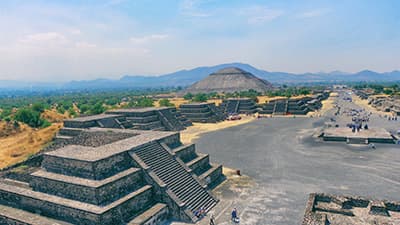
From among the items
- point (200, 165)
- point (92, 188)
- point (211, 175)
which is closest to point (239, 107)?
point (200, 165)

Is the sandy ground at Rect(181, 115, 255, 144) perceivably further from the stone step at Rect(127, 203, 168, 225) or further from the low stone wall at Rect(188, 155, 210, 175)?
the stone step at Rect(127, 203, 168, 225)

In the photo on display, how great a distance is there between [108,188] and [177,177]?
4.62 meters

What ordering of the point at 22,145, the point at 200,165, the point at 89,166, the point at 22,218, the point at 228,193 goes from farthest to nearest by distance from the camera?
1. the point at 22,145
2. the point at 200,165
3. the point at 228,193
4. the point at 89,166
5. the point at 22,218

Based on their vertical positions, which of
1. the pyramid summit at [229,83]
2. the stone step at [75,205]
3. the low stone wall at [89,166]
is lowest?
the stone step at [75,205]

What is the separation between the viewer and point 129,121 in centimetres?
3716

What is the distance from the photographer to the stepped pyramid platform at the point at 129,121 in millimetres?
29359

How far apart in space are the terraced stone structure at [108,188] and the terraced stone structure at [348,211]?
221 inches

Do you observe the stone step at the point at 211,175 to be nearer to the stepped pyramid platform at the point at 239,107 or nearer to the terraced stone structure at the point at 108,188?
the terraced stone structure at the point at 108,188

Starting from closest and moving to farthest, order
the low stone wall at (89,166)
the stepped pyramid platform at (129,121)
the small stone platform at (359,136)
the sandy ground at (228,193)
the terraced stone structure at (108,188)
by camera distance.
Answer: the terraced stone structure at (108,188)
the low stone wall at (89,166)
the sandy ground at (228,193)
the stepped pyramid platform at (129,121)
the small stone platform at (359,136)

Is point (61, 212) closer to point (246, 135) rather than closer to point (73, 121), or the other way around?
point (73, 121)

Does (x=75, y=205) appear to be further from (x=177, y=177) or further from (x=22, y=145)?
(x=22, y=145)

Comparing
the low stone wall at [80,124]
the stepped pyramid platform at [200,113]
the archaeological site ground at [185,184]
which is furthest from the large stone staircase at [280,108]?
the low stone wall at [80,124]

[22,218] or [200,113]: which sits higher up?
[200,113]

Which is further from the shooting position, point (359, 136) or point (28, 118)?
point (28, 118)
